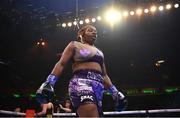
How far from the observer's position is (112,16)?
8.87m

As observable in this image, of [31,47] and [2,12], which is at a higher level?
[2,12]

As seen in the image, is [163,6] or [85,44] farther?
[163,6]

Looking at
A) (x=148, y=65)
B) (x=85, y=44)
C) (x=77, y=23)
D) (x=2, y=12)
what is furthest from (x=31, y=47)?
(x=85, y=44)

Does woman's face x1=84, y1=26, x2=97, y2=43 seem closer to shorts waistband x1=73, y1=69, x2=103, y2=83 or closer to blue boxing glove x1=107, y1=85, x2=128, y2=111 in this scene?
shorts waistband x1=73, y1=69, x2=103, y2=83

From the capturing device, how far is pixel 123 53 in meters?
11.9

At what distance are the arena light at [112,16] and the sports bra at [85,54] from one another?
Answer: 635 centimetres

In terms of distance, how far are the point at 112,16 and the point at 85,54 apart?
657cm

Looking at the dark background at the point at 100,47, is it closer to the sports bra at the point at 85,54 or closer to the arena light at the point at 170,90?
the arena light at the point at 170,90

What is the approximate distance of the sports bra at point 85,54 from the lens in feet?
7.90

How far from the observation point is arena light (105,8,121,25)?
28.7ft

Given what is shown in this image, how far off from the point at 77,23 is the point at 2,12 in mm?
2107

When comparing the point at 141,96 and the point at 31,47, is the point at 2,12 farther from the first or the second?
the point at 141,96

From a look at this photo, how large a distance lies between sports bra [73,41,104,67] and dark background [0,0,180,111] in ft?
20.5

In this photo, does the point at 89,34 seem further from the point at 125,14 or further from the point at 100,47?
the point at 100,47
